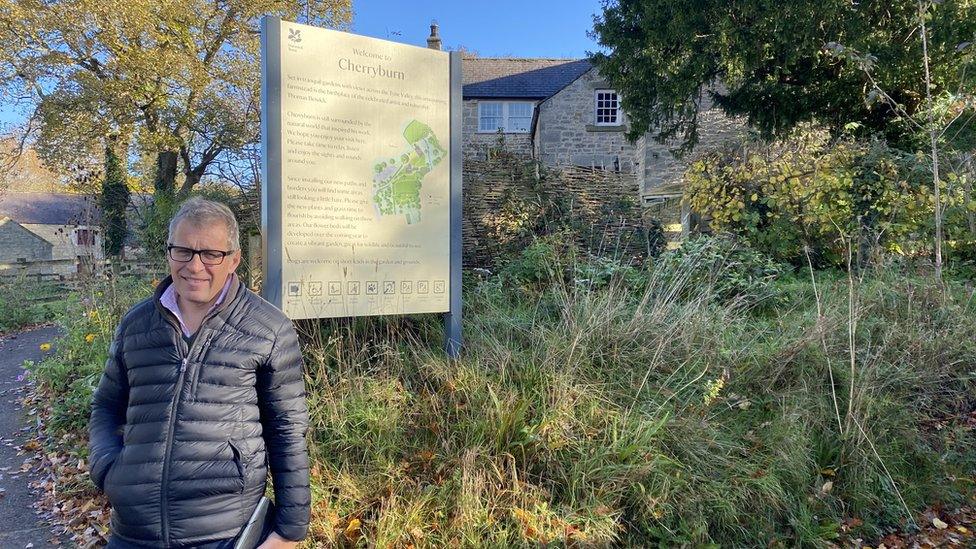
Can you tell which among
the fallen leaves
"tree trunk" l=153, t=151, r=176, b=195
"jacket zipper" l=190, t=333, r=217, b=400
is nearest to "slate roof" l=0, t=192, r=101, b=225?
"tree trunk" l=153, t=151, r=176, b=195

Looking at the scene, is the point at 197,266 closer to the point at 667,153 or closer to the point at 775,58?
the point at 775,58

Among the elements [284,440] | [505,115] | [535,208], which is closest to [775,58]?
[535,208]

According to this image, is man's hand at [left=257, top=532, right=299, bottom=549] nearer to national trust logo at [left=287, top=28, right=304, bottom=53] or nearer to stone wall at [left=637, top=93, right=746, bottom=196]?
national trust logo at [left=287, top=28, right=304, bottom=53]

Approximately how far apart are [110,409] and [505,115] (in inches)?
960

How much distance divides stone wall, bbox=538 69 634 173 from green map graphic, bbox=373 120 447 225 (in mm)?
18231

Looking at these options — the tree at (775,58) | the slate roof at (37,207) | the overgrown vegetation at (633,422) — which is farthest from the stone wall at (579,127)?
the slate roof at (37,207)

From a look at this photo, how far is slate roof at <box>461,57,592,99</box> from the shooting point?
25.1 m

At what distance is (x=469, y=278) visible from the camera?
6.81 m

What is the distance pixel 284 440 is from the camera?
6.57ft

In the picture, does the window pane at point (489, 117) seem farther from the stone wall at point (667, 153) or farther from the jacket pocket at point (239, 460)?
the jacket pocket at point (239, 460)

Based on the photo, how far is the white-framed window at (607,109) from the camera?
22172 mm

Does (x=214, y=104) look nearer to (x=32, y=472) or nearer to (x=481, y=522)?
(x=32, y=472)

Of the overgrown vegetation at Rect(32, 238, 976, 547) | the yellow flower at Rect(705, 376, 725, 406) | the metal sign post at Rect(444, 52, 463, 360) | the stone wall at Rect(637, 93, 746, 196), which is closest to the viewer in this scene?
the overgrown vegetation at Rect(32, 238, 976, 547)

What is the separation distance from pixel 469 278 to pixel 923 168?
6.66 m
